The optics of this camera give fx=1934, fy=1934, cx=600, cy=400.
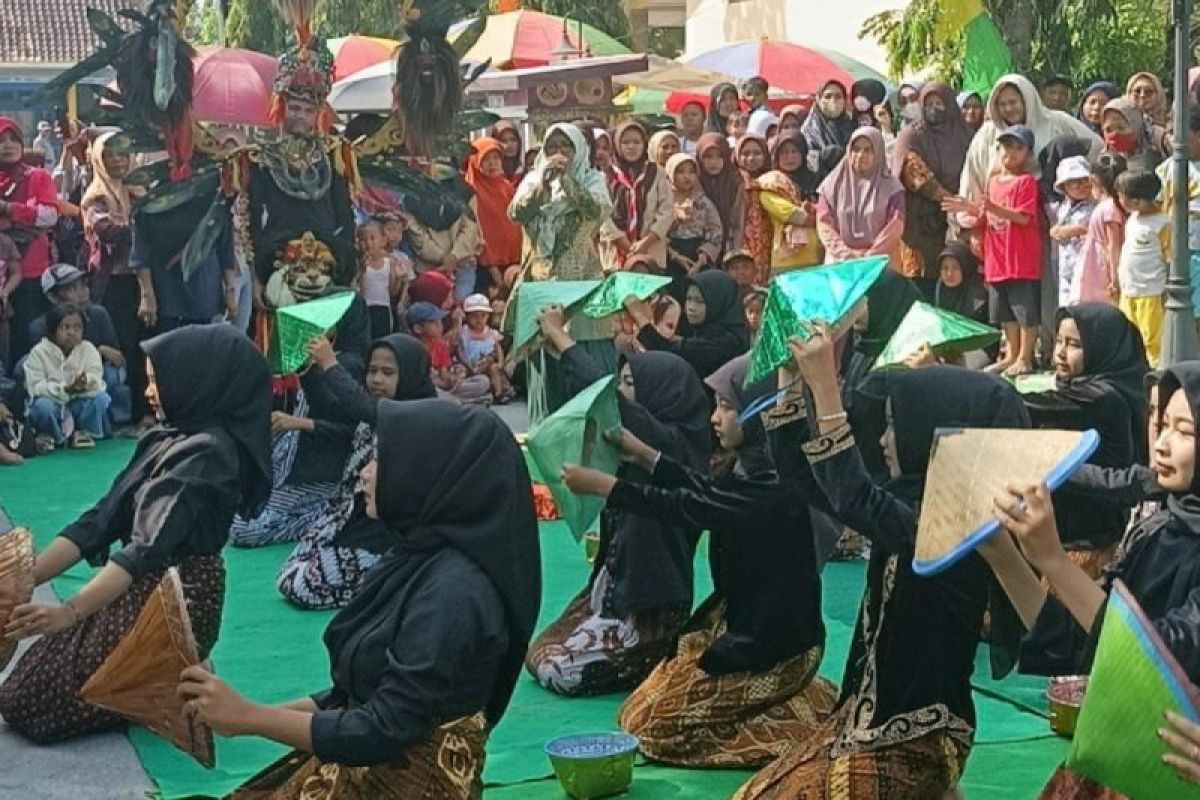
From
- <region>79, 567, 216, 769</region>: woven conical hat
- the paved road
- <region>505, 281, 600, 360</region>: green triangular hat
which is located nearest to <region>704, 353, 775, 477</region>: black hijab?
<region>505, 281, 600, 360</region>: green triangular hat

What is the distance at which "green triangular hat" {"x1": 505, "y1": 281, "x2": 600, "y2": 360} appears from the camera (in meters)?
6.96

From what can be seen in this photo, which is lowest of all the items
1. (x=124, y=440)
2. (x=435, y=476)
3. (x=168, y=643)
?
(x=124, y=440)

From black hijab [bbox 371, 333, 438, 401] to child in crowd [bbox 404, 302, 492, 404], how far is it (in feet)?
12.6

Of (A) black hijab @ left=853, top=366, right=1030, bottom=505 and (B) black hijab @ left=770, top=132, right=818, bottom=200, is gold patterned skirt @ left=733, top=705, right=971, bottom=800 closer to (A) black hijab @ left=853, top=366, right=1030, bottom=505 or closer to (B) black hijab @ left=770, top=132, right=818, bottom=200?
(A) black hijab @ left=853, top=366, right=1030, bottom=505

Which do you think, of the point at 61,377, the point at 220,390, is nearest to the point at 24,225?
the point at 61,377

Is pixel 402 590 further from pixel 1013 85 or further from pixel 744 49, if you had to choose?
pixel 744 49

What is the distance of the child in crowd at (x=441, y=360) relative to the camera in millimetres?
11117

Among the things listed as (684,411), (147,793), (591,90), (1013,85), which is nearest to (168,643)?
(147,793)

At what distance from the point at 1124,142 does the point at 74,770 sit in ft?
23.3

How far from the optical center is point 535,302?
702 cm

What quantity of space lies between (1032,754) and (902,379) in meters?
1.76

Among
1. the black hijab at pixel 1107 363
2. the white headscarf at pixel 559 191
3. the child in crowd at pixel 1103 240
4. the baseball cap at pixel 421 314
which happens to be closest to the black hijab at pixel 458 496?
the black hijab at pixel 1107 363

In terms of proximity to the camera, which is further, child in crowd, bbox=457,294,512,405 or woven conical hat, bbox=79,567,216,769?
child in crowd, bbox=457,294,512,405

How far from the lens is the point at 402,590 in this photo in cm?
366
